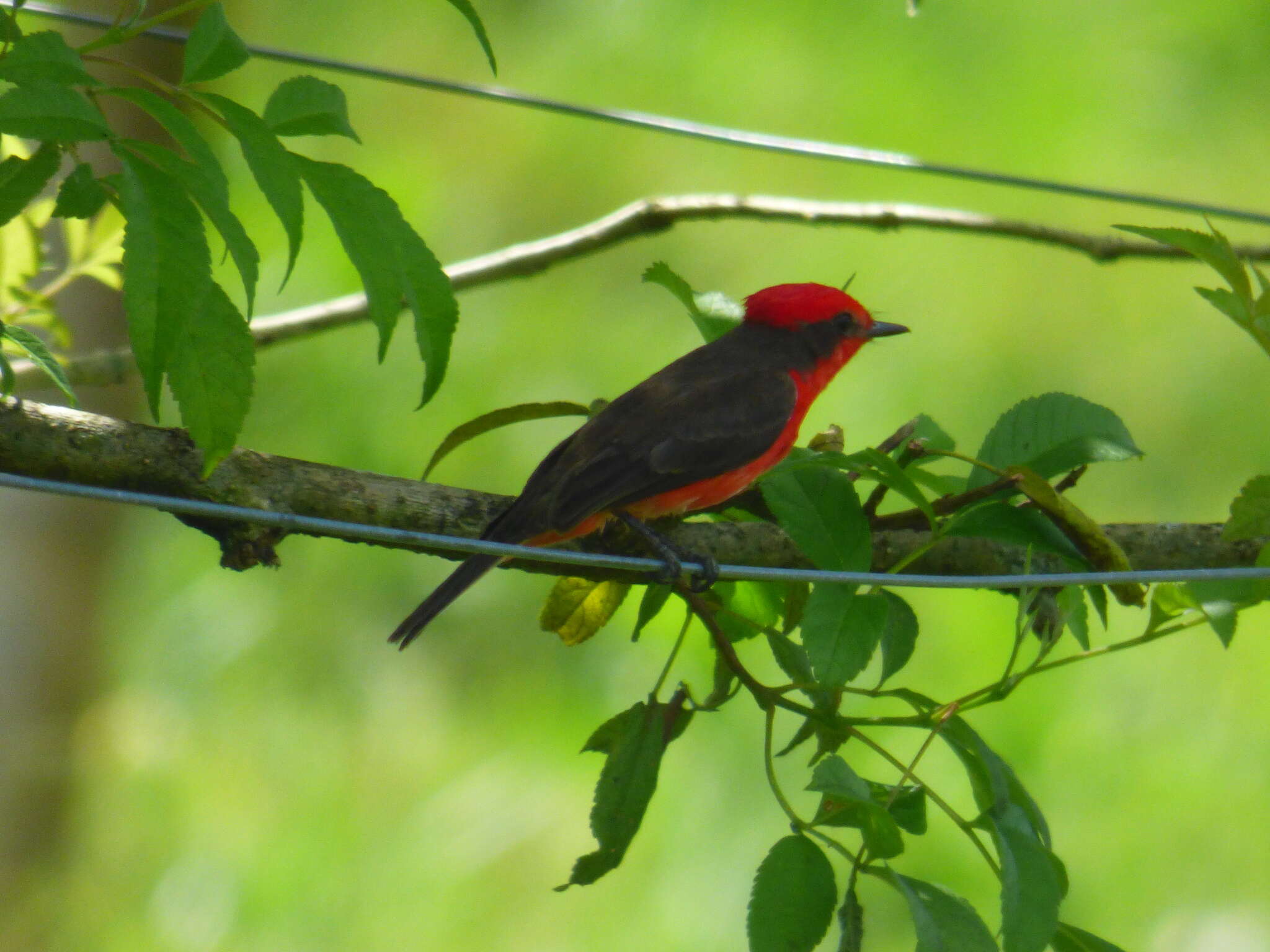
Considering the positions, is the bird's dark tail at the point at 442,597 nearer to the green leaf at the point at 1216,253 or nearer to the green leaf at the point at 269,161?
the green leaf at the point at 269,161

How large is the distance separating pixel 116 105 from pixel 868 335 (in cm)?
371

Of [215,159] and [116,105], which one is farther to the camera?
[116,105]

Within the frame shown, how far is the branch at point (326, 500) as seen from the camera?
203 centimetres

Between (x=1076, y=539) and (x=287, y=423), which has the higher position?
(x=1076, y=539)

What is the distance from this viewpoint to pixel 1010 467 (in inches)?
81.8

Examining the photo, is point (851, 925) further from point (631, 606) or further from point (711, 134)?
point (631, 606)

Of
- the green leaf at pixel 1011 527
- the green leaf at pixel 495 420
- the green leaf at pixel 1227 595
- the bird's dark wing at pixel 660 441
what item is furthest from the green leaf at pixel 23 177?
the green leaf at pixel 1227 595

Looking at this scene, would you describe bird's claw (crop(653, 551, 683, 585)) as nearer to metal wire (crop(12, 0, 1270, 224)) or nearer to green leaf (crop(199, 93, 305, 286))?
green leaf (crop(199, 93, 305, 286))

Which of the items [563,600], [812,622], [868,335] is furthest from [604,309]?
[812,622]

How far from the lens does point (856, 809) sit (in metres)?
1.88

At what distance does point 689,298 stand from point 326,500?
29.2 inches

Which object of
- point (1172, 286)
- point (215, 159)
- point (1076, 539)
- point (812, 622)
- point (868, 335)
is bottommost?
point (1172, 286)

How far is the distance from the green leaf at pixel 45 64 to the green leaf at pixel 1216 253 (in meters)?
1.29

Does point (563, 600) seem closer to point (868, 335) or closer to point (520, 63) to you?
point (868, 335)
